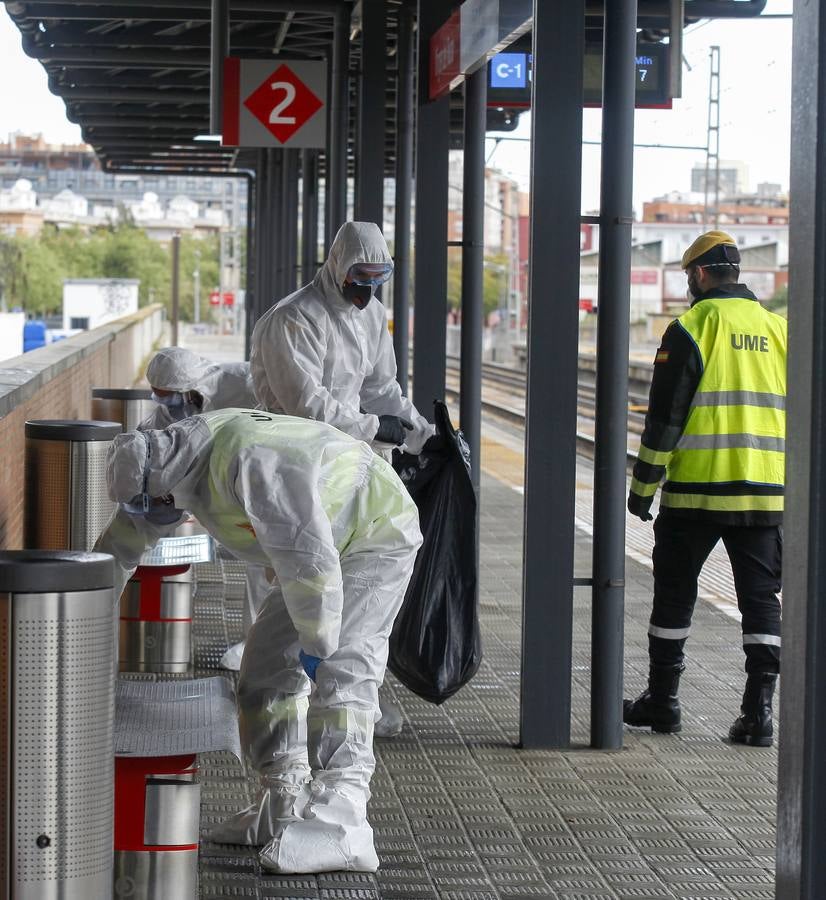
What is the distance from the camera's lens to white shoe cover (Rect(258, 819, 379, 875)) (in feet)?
14.2

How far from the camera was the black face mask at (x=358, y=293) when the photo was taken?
18.7 ft

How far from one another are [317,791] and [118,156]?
24.5 m

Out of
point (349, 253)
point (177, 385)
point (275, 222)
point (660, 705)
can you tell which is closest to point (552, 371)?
point (349, 253)

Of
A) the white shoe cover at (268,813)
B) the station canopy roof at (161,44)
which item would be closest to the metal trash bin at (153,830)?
the white shoe cover at (268,813)

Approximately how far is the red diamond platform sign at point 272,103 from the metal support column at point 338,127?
23cm

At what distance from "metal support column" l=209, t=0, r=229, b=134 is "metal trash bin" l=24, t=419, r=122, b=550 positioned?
4.85 metres

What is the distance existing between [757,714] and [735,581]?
56 centimetres

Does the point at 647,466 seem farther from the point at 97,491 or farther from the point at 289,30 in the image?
the point at 289,30

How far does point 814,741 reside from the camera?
2.38m

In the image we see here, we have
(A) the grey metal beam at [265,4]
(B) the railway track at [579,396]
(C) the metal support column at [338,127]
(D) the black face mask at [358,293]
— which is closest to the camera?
(D) the black face mask at [358,293]

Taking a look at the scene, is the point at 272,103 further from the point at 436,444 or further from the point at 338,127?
the point at 436,444

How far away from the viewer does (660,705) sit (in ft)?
20.0

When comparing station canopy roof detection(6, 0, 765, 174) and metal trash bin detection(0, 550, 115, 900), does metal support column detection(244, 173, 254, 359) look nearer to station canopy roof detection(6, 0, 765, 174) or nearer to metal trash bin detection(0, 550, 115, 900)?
station canopy roof detection(6, 0, 765, 174)

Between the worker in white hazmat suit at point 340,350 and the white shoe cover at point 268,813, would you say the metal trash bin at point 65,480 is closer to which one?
the worker in white hazmat suit at point 340,350
